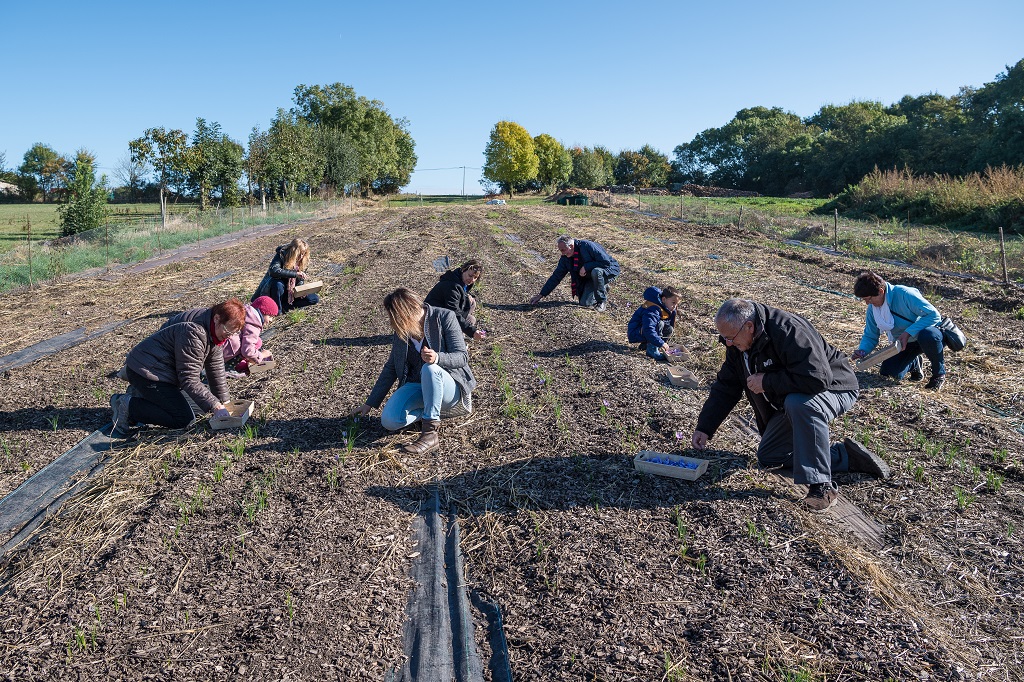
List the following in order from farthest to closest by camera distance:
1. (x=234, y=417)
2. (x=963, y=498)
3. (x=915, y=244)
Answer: (x=915, y=244) → (x=234, y=417) → (x=963, y=498)

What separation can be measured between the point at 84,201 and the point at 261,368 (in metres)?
22.4

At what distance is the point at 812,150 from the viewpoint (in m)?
62.3

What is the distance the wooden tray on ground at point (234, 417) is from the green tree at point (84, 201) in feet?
77.4

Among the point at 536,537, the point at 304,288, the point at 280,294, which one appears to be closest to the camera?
the point at 536,537

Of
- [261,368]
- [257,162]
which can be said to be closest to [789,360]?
[261,368]

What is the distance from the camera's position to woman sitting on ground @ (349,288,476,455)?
568 centimetres

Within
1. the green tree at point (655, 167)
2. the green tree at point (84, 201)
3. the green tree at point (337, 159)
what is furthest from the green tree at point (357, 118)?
the green tree at point (84, 201)

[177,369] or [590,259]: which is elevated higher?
[590,259]

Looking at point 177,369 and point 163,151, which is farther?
point 163,151

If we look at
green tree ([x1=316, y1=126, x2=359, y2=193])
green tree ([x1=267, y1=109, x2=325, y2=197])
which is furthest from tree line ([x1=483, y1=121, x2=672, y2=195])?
green tree ([x1=267, y1=109, x2=325, y2=197])

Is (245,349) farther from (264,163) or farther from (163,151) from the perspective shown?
(264,163)

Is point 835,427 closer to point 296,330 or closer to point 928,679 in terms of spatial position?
point 928,679

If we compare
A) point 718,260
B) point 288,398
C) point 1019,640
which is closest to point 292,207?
point 718,260

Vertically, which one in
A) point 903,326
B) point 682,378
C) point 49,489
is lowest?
point 49,489
